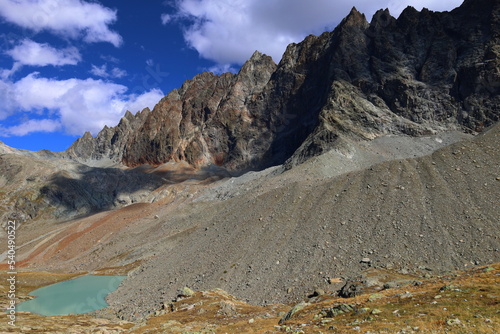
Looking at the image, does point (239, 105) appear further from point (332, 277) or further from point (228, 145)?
point (332, 277)

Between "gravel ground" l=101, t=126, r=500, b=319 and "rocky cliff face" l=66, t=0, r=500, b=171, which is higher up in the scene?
"rocky cliff face" l=66, t=0, r=500, b=171

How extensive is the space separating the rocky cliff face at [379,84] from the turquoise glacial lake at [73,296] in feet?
193

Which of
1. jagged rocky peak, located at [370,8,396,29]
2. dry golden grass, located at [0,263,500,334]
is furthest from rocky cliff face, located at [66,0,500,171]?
dry golden grass, located at [0,263,500,334]

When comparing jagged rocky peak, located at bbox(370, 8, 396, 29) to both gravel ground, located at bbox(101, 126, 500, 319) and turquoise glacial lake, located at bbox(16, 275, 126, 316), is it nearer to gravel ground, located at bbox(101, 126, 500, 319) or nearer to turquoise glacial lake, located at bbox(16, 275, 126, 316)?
gravel ground, located at bbox(101, 126, 500, 319)

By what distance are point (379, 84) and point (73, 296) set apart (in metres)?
107

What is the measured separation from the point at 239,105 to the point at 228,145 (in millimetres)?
24512

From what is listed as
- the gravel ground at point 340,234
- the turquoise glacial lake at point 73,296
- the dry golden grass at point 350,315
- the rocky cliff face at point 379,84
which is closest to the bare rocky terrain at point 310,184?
the gravel ground at point 340,234

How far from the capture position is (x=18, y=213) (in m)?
132

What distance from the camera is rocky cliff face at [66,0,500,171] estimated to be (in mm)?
97562

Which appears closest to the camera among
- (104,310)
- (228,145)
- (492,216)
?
(492,216)

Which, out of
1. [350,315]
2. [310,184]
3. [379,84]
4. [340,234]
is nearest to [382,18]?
[379,84]

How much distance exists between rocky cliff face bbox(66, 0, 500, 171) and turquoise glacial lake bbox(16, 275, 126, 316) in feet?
193

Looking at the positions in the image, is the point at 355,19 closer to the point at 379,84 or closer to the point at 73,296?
the point at 379,84

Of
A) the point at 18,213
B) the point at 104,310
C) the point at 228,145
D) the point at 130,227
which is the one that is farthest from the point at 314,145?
the point at 18,213
